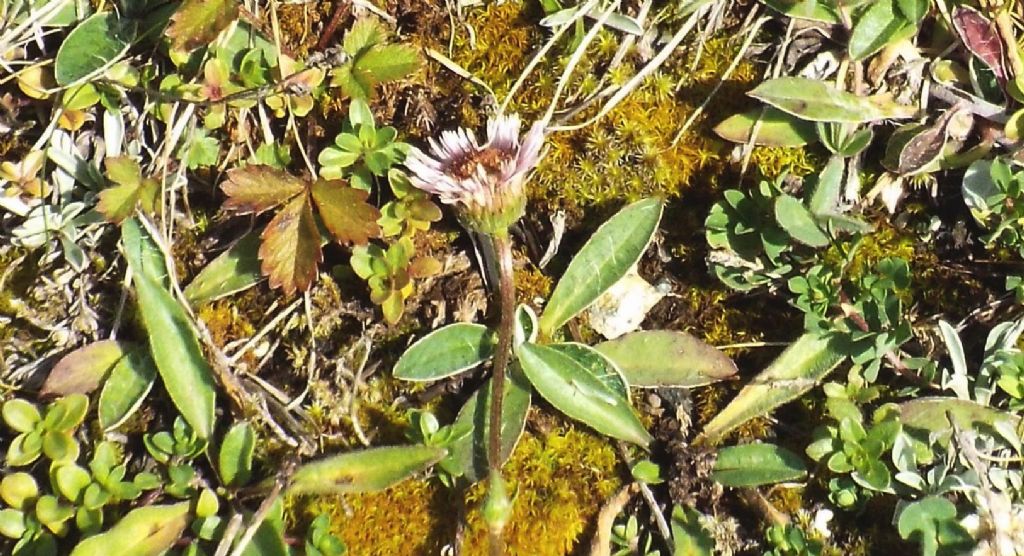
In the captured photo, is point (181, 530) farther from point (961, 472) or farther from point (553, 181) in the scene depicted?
point (961, 472)

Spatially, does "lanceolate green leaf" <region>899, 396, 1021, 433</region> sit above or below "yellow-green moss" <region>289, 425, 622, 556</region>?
above

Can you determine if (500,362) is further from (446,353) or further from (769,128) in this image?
(769,128)

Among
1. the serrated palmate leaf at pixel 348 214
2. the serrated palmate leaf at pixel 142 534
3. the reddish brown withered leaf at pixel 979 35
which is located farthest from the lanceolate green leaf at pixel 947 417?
the serrated palmate leaf at pixel 142 534

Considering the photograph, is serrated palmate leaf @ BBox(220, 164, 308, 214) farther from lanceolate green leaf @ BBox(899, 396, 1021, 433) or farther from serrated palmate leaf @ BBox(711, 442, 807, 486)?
lanceolate green leaf @ BBox(899, 396, 1021, 433)

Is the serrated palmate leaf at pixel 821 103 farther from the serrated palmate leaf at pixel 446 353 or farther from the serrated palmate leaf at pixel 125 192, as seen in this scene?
the serrated palmate leaf at pixel 125 192

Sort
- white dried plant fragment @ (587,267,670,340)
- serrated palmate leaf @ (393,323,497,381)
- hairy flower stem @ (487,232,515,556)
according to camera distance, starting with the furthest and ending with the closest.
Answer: white dried plant fragment @ (587,267,670,340), serrated palmate leaf @ (393,323,497,381), hairy flower stem @ (487,232,515,556)

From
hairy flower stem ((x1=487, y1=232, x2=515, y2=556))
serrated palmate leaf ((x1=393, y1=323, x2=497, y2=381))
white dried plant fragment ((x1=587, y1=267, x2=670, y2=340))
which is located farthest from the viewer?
white dried plant fragment ((x1=587, y1=267, x2=670, y2=340))

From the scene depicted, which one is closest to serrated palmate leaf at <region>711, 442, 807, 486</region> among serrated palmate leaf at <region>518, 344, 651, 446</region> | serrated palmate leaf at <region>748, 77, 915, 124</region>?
serrated palmate leaf at <region>518, 344, 651, 446</region>
